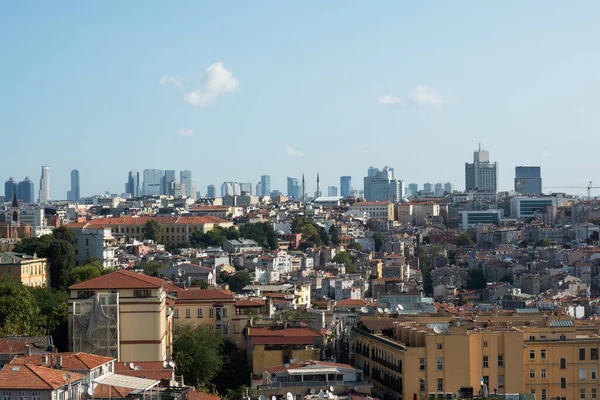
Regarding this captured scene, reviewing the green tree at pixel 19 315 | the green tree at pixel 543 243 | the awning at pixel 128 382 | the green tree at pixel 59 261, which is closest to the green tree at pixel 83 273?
the green tree at pixel 59 261

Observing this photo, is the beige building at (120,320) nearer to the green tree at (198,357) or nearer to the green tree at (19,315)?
the green tree at (198,357)

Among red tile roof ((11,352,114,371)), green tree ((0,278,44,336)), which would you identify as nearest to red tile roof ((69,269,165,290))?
green tree ((0,278,44,336))

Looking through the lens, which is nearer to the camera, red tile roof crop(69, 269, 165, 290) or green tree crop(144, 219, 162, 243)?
red tile roof crop(69, 269, 165, 290)

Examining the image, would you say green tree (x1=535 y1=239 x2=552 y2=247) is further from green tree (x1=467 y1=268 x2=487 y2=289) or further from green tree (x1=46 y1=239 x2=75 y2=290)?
green tree (x1=46 y1=239 x2=75 y2=290)

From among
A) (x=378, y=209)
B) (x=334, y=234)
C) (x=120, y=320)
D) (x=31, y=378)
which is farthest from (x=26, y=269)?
(x=378, y=209)

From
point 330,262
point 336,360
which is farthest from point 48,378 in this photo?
point 330,262

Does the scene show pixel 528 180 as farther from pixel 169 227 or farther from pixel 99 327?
pixel 99 327

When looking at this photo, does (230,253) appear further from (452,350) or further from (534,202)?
(534,202)
